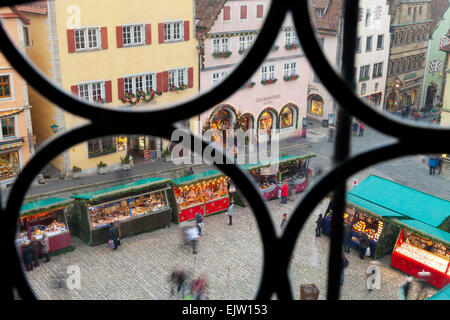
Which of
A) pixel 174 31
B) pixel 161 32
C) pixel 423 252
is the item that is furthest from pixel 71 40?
pixel 423 252

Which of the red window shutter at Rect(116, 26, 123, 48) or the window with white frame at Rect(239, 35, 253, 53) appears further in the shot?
the window with white frame at Rect(239, 35, 253, 53)

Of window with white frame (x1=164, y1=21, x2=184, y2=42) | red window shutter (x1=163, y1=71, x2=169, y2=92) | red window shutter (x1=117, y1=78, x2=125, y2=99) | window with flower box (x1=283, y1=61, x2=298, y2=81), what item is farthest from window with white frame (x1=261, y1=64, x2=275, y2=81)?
red window shutter (x1=117, y1=78, x2=125, y2=99)

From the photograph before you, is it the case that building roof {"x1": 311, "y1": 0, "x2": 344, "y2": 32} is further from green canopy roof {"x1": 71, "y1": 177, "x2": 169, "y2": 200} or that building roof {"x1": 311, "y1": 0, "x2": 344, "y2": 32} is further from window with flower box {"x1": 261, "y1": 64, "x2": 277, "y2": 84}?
green canopy roof {"x1": 71, "y1": 177, "x2": 169, "y2": 200}

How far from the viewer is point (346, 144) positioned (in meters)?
1.50

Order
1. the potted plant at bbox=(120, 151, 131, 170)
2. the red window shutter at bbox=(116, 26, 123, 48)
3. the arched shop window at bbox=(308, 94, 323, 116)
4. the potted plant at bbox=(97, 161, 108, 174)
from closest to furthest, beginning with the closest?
the red window shutter at bbox=(116, 26, 123, 48) < the potted plant at bbox=(97, 161, 108, 174) < the potted plant at bbox=(120, 151, 131, 170) < the arched shop window at bbox=(308, 94, 323, 116)

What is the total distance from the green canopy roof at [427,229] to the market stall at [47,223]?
9036 mm

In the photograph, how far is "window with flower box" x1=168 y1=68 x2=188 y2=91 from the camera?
76.7ft

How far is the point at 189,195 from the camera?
17.0 m

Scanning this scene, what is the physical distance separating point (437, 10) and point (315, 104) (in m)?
12.7

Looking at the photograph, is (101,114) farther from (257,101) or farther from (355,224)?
(257,101)

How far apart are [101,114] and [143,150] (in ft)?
73.3

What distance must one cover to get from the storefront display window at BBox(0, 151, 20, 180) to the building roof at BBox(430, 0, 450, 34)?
2789 cm

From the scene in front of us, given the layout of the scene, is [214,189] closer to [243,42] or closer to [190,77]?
[190,77]
